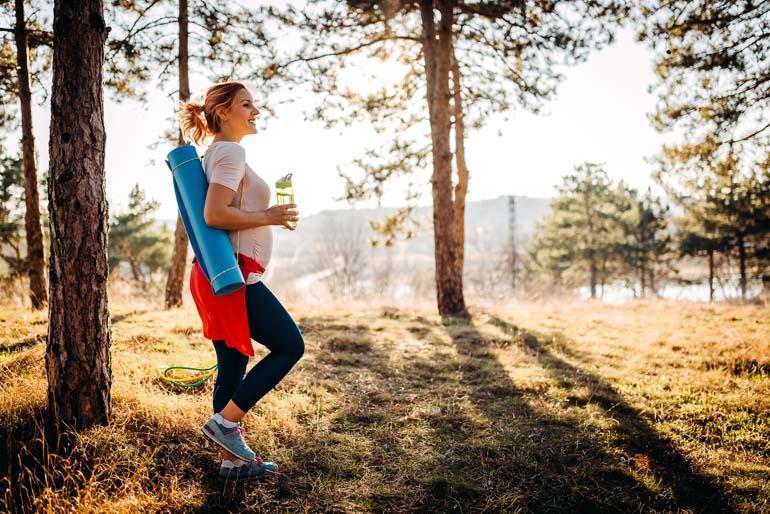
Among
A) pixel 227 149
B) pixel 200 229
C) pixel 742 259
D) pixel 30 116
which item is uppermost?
pixel 30 116

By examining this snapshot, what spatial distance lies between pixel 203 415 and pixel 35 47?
7777mm

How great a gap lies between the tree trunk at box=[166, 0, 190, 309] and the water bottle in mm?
6387

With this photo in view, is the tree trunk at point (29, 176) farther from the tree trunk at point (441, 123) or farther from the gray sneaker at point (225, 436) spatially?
the gray sneaker at point (225, 436)

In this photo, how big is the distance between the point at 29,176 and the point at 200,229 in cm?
737

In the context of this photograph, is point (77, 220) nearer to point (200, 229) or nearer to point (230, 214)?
point (200, 229)

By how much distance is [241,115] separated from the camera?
7.75 ft

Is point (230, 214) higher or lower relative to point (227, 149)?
lower

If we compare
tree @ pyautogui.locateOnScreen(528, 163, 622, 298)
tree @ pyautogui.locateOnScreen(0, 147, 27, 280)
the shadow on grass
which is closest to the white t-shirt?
the shadow on grass

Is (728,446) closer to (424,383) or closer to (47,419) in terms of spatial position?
(424,383)

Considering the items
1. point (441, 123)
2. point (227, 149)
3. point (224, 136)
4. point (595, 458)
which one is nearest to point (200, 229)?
point (227, 149)

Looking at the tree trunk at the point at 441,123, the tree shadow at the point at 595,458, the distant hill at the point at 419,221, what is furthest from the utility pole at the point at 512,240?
the tree shadow at the point at 595,458

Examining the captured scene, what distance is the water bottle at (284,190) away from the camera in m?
2.46

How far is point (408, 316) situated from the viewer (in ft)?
28.0

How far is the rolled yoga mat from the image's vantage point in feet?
6.88
